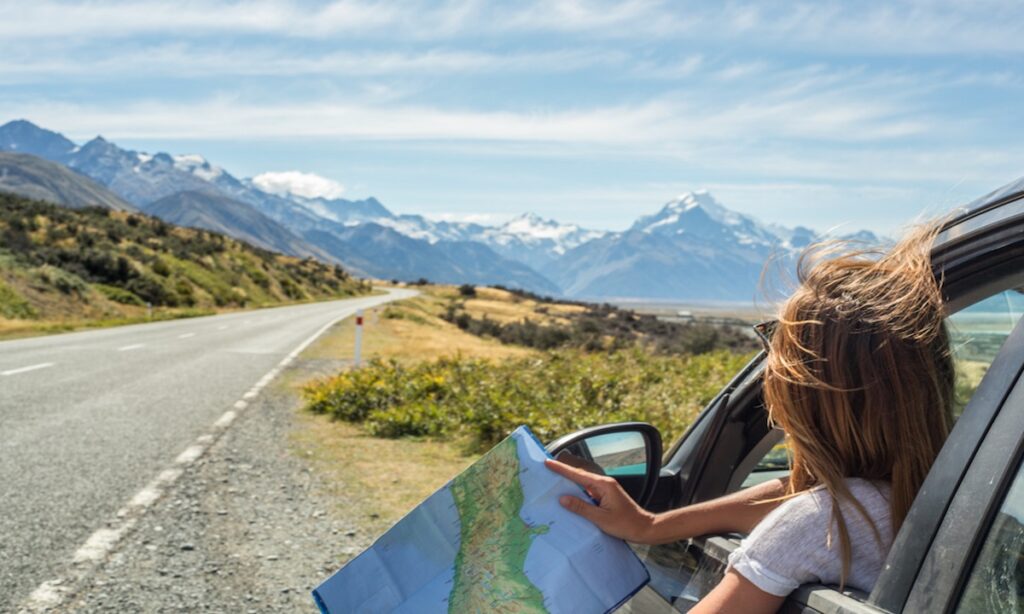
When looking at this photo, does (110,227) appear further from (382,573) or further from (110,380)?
(382,573)

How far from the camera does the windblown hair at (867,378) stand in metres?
1.51

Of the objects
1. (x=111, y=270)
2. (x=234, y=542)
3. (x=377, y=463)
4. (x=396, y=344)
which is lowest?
(x=396, y=344)

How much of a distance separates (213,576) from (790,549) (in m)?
4.05

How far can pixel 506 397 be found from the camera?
31.3ft


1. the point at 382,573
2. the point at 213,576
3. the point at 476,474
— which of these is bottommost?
the point at 213,576

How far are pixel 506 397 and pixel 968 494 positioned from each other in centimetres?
832

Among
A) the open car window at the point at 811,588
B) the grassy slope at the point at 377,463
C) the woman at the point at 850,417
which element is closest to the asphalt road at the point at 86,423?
the grassy slope at the point at 377,463

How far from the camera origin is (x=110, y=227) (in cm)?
5144

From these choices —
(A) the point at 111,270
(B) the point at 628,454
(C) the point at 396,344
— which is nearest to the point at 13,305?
(C) the point at 396,344

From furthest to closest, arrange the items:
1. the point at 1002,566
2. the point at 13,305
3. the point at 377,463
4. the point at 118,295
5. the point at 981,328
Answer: the point at 118,295
the point at 13,305
the point at 377,463
the point at 981,328
the point at 1002,566

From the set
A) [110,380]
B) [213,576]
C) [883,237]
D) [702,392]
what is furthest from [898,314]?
[110,380]

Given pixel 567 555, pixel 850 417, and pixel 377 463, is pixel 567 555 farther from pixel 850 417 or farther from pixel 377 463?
pixel 377 463

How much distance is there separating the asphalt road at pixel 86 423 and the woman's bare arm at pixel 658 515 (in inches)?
139

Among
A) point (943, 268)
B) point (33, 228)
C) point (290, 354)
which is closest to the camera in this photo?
point (943, 268)
